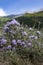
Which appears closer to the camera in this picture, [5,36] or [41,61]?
[41,61]

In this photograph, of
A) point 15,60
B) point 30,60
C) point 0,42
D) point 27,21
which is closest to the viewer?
point 15,60

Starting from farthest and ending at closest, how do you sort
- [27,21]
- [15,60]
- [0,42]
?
[27,21], [0,42], [15,60]

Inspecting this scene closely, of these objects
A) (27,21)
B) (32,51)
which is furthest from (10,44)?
(27,21)

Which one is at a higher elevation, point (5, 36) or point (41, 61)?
point (5, 36)

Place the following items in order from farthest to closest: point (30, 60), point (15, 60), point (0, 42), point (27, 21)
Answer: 1. point (27, 21)
2. point (0, 42)
3. point (30, 60)
4. point (15, 60)

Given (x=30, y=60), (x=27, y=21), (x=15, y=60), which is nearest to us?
(x=15, y=60)

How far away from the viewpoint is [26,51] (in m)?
6.08

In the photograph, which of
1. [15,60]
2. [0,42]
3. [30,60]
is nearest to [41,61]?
A: [30,60]

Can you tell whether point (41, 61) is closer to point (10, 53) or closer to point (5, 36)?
point (10, 53)

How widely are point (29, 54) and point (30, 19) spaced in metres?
12.1

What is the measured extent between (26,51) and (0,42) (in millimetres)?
809

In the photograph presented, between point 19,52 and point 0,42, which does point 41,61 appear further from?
point 0,42

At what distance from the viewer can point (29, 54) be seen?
6133 millimetres

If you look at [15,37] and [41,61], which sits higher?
[15,37]
